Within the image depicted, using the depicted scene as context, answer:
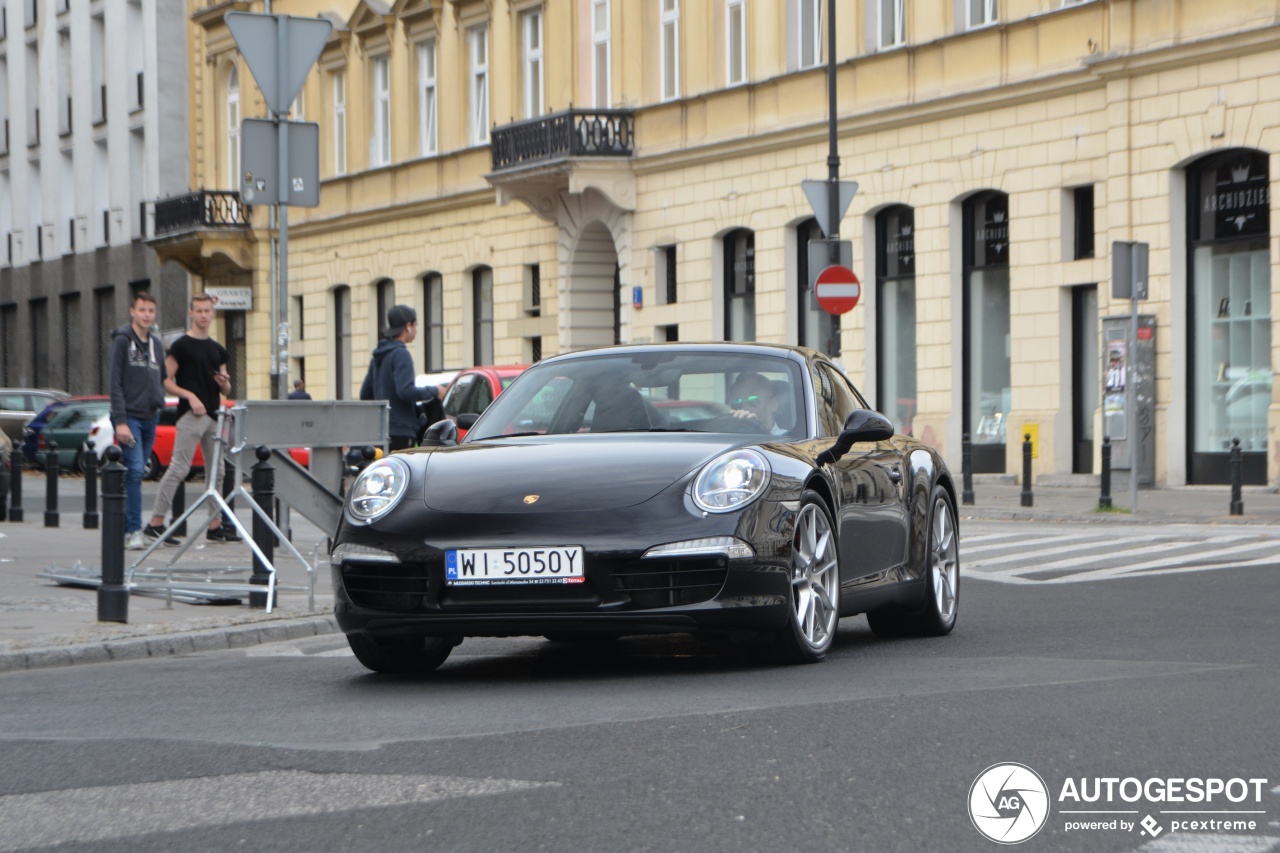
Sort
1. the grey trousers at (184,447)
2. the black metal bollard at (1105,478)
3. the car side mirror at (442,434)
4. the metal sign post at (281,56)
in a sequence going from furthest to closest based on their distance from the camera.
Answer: the black metal bollard at (1105,478) < the grey trousers at (184,447) < the metal sign post at (281,56) < the car side mirror at (442,434)

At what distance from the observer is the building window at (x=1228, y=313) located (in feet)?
84.4

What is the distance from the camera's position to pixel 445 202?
42812 millimetres

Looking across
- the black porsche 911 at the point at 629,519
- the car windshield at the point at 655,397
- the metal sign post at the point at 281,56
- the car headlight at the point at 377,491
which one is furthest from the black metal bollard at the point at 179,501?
the car headlight at the point at 377,491

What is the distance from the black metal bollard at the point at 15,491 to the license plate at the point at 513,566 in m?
14.5

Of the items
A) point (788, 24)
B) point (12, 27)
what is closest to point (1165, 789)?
point (788, 24)

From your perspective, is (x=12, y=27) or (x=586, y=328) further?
(x=12, y=27)

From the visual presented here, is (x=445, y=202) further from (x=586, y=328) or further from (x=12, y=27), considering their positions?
(x=12, y=27)

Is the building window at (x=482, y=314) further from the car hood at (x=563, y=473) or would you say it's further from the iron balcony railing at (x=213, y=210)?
the car hood at (x=563, y=473)

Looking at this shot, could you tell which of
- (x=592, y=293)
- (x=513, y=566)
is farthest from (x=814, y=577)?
(x=592, y=293)

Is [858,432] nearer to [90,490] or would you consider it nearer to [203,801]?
[203,801]

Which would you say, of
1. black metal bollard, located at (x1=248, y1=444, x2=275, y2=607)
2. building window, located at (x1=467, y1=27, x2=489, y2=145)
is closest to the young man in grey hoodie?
black metal bollard, located at (x1=248, y1=444, x2=275, y2=607)

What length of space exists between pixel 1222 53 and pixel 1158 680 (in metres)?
18.7

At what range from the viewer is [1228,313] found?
26.3 m

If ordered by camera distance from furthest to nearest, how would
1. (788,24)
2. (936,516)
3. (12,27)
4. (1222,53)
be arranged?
(12,27), (788,24), (1222,53), (936,516)
